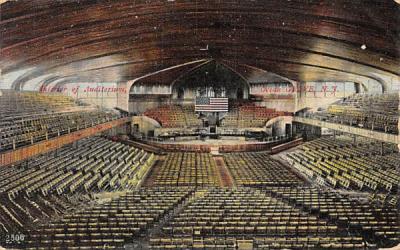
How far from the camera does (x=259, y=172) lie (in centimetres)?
1332

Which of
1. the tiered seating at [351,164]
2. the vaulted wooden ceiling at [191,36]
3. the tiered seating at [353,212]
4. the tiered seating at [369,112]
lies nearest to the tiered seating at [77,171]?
the vaulted wooden ceiling at [191,36]

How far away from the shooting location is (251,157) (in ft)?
56.9

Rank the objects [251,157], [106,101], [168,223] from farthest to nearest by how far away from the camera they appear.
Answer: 1. [106,101]
2. [251,157]
3. [168,223]

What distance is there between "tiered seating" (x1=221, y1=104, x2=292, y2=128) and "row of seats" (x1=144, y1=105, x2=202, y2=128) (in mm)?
2311

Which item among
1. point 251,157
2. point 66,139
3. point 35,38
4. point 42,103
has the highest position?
point 35,38

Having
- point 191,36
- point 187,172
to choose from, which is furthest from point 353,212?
point 191,36

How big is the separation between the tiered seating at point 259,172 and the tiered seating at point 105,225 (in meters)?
3.55

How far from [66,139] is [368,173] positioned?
1129 centimetres

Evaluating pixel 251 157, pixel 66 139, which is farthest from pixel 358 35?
pixel 66 139

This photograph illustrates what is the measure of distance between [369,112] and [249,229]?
13362 mm

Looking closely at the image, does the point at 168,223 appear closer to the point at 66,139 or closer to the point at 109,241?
the point at 109,241

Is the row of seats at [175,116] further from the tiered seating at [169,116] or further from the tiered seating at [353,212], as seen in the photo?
the tiered seating at [353,212]

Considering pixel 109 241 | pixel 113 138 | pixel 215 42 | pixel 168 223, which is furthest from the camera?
pixel 113 138

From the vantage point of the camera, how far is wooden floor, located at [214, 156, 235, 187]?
12336mm
